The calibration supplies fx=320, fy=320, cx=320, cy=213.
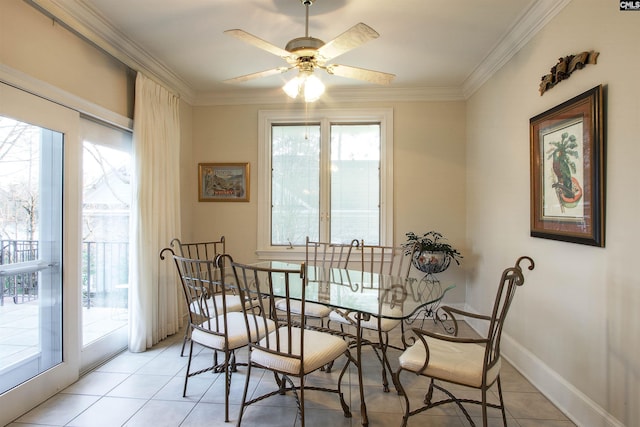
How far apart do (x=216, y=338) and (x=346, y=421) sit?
94 cm

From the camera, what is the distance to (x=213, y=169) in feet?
13.0

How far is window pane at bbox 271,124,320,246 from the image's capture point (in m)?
3.93

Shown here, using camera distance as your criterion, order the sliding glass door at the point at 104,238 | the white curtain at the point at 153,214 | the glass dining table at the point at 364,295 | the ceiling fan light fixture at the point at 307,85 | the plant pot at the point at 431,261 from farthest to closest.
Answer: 1. the plant pot at the point at 431,261
2. the white curtain at the point at 153,214
3. the sliding glass door at the point at 104,238
4. the ceiling fan light fixture at the point at 307,85
5. the glass dining table at the point at 364,295

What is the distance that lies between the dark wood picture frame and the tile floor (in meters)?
1.13

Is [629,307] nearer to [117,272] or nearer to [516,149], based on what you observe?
[516,149]

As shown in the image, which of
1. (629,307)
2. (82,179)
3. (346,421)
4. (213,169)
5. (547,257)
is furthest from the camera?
(213,169)

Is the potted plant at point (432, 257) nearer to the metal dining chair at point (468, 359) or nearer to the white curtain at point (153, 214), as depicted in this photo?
the metal dining chair at point (468, 359)

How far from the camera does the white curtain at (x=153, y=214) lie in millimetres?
2848

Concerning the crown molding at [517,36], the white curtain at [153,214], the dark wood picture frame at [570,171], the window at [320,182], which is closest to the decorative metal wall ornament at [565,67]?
the dark wood picture frame at [570,171]

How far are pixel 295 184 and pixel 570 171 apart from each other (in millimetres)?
2703

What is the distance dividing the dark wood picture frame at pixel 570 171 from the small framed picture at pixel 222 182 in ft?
9.74

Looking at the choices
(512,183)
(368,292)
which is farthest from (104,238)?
(512,183)

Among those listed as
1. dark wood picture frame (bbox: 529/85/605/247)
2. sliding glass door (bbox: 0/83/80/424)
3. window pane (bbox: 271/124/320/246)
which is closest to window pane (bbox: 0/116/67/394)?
sliding glass door (bbox: 0/83/80/424)

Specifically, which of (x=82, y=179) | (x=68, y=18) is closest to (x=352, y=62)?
(x=68, y=18)
